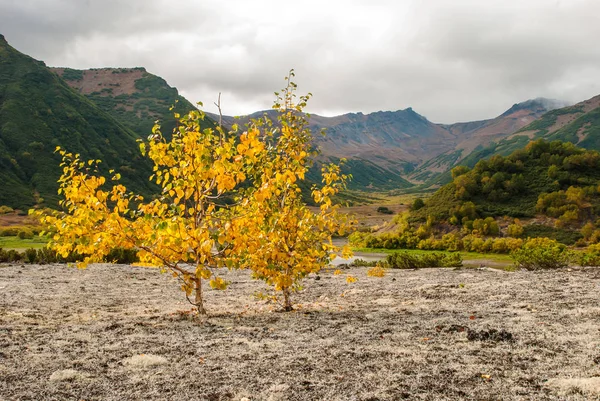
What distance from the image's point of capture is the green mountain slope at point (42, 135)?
92.9 m

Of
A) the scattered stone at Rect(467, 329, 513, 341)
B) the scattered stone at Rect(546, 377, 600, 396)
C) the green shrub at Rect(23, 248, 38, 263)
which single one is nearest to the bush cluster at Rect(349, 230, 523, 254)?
the green shrub at Rect(23, 248, 38, 263)

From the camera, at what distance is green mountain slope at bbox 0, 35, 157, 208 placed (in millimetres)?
92875

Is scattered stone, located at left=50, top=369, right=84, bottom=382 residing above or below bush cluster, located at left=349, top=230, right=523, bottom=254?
above

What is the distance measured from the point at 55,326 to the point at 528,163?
6313 cm

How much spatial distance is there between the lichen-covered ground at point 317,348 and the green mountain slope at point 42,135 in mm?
85144

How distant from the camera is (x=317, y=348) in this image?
782cm

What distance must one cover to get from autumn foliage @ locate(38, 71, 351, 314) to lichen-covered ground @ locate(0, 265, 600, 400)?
171 cm

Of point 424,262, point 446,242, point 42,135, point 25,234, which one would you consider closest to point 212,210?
point 424,262

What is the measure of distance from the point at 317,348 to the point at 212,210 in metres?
4.75

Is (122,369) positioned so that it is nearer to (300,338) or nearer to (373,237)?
(300,338)

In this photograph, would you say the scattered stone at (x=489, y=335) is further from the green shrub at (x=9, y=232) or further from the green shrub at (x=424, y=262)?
the green shrub at (x=9, y=232)

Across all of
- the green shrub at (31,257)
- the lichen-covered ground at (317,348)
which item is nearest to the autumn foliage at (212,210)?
the lichen-covered ground at (317,348)

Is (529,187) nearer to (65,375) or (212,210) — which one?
(212,210)

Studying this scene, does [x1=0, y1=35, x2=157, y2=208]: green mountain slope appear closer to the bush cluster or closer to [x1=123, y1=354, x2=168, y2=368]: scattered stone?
the bush cluster
